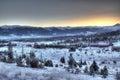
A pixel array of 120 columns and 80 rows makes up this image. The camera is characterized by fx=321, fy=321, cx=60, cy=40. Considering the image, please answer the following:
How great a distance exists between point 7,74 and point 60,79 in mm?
2484

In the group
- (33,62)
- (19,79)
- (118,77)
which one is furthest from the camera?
(33,62)

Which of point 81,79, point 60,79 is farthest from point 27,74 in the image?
point 81,79

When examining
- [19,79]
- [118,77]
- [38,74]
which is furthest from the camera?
[118,77]

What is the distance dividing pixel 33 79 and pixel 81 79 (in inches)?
112

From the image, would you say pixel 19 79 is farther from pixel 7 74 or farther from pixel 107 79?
pixel 107 79

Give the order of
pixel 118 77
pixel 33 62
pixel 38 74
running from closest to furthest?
1. pixel 38 74
2. pixel 118 77
3. pixel 33 62

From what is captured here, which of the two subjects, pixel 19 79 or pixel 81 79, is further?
pixel 81 79

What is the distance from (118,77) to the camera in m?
18.6

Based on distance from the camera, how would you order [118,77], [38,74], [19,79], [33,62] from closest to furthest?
[19,79] < [38,74] < [118,77] < [33,62]

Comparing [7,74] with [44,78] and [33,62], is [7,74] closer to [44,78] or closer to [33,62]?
[44,78]

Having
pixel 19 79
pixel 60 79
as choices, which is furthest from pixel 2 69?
pixel 60 79

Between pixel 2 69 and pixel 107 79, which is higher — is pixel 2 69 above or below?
above

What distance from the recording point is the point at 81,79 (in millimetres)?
16156

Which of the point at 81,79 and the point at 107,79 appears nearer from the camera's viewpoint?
the point at 81,79
